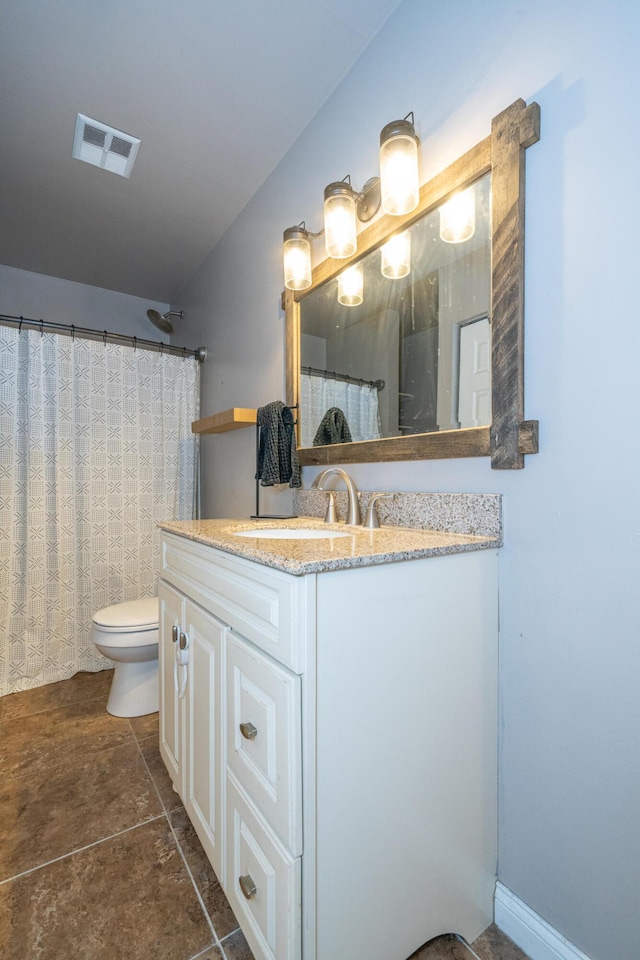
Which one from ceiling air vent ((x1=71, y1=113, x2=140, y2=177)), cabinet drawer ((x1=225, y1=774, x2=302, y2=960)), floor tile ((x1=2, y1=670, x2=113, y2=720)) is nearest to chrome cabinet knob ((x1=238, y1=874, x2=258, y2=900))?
cabinet drawer ((x1=225, y1=774, x2=302, y2=960))

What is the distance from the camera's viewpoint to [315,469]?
159cm

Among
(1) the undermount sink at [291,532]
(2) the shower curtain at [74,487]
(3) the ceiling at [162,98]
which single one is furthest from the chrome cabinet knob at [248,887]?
(3) the ceiling at [162,98]

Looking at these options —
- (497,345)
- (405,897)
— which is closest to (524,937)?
(405,897)

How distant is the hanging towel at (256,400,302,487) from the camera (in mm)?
1571

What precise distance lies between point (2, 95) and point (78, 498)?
1.64m

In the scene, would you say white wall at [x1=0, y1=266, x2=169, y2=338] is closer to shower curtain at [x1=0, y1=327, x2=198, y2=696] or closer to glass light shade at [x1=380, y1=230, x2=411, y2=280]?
shower curtain at [x1=0, y1=327, x2=198, y2=696]

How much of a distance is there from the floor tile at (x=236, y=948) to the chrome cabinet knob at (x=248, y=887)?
19 centimetres

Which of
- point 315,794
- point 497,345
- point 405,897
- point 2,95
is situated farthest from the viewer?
point 2,95

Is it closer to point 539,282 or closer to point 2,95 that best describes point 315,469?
point 539,282

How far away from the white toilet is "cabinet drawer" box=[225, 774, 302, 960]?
3.15ft

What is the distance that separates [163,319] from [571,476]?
2.90m

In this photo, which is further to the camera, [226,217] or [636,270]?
[226,217]

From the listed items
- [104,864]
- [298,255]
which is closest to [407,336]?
[298,255]

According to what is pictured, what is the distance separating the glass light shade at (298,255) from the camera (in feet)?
4.93
